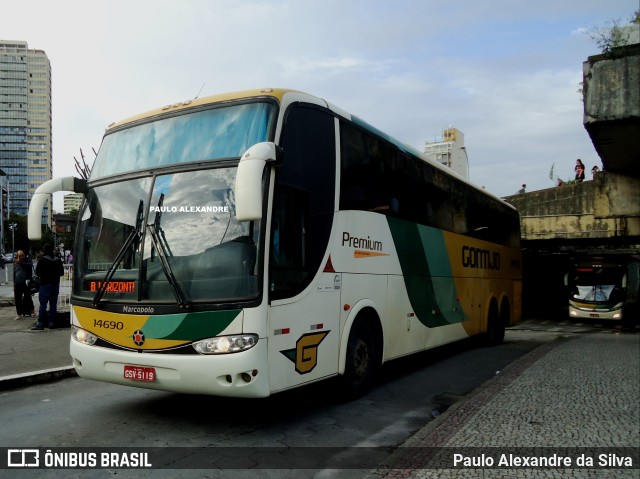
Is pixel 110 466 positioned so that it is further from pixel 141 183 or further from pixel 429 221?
pixel 429 221

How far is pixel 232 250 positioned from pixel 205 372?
1127 millimetres

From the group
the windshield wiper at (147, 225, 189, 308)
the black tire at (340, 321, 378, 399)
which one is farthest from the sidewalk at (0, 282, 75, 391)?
the black tire at (340, 321, 378, 399)

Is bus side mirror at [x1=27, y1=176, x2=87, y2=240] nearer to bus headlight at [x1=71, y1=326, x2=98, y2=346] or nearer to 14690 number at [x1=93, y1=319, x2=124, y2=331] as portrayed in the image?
bus headlight at [x1=71, y1=326, x2=98, y2=346]

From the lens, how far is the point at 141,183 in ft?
19.1

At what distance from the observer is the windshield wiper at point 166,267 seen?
522cm

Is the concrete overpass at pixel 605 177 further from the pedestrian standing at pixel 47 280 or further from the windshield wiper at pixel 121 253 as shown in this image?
the pedestrian standing at pixel 47 280

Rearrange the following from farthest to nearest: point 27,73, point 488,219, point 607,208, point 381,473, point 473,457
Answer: point 27,73 < point 607,208 < point 488,219 < point 473,457 < point 381,473

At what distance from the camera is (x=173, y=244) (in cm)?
541

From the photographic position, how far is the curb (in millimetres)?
7309

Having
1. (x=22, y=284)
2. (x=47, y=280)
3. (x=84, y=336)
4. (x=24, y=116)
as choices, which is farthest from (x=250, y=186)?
(x=24, y=116)

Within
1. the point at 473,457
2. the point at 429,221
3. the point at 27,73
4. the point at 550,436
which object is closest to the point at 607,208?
the point at 429,221

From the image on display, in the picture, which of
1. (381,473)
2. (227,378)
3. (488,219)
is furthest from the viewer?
(488,219)

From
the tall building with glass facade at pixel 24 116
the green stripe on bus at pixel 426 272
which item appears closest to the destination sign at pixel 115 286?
the green stripe on bus at pixel 426 272

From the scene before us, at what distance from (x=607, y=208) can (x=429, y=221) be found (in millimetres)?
8153
